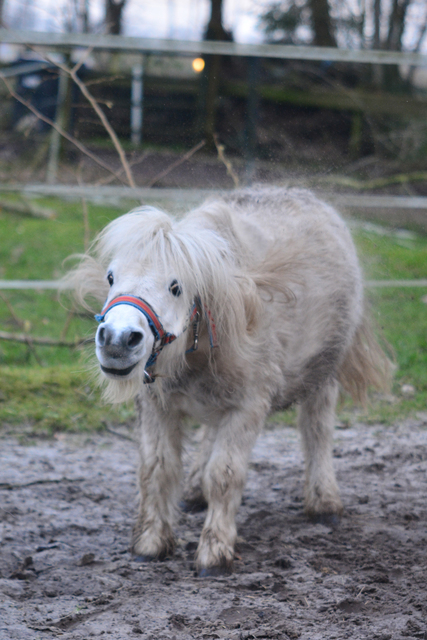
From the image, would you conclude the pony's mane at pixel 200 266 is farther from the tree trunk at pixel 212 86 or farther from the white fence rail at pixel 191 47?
the white fence rail at pixel 191 47

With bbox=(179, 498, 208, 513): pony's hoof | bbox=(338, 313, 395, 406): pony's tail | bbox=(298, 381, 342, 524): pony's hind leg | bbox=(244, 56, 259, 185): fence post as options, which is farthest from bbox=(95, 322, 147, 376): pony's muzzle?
bbox=(244, 56, 259, 185): fence post

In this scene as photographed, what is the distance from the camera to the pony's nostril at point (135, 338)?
2.12 m

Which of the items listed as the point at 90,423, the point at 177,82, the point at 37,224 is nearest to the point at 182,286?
the point at 90,423

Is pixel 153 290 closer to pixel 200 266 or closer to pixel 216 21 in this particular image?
pixel 200 266

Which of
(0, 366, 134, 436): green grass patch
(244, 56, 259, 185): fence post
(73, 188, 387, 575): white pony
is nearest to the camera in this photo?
(73, 188, 387, 575): white pony

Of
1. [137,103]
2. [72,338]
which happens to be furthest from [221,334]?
[137,103]

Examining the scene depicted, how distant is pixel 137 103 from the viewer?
656cm

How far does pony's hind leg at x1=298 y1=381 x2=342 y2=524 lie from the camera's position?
327 cm

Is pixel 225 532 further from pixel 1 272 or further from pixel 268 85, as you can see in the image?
pixel 268 85

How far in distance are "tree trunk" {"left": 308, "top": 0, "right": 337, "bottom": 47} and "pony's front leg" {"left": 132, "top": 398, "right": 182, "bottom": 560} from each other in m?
10.1

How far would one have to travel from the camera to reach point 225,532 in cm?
269

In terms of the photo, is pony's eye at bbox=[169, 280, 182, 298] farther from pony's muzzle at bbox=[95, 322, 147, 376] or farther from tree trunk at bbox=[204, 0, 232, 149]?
tree trunk at bbox=[204, 0, 232, 149]

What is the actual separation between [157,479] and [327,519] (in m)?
0.90

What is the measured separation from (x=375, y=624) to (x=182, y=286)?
1.25m
